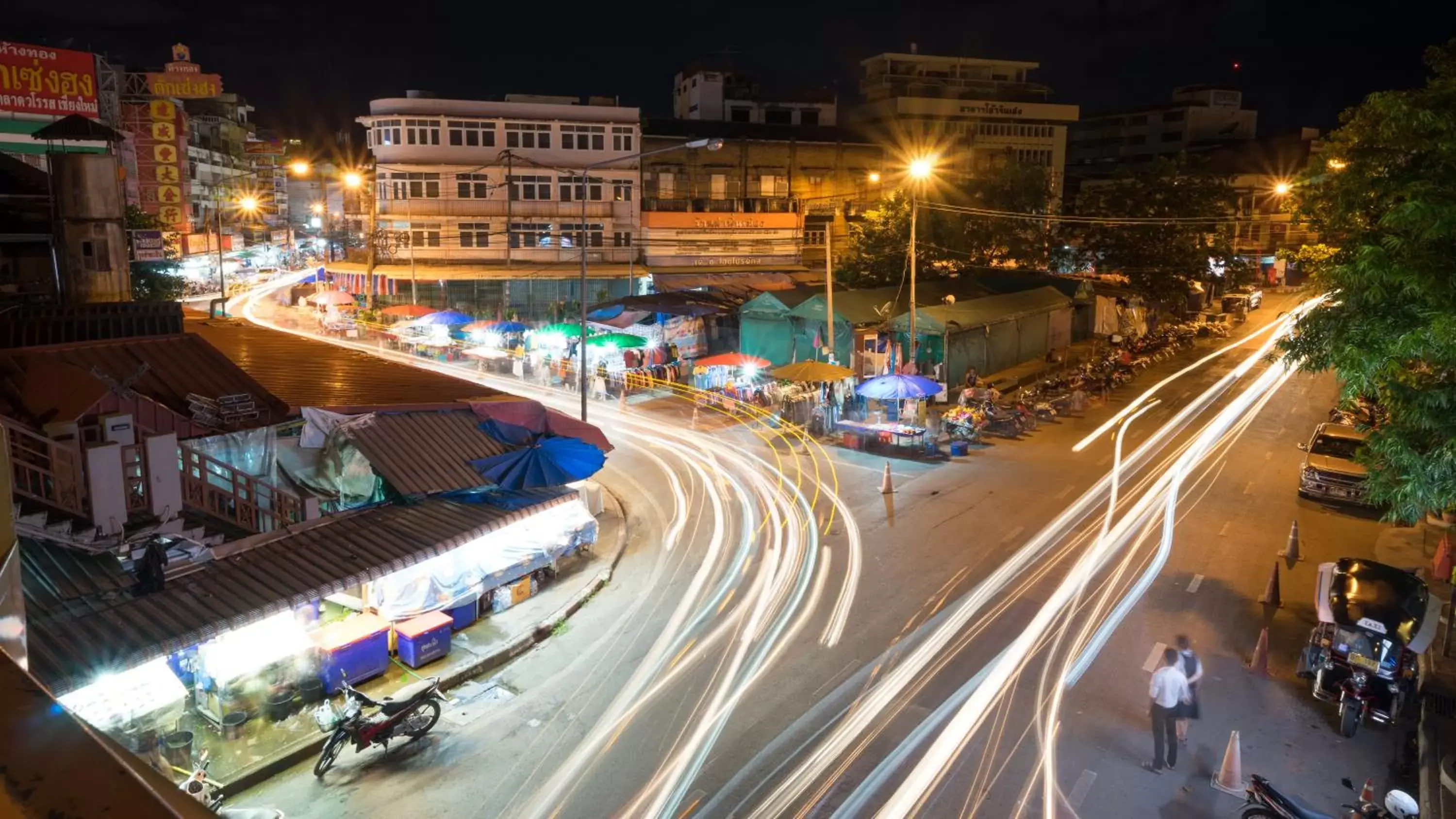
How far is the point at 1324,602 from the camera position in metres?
Result: 12.8

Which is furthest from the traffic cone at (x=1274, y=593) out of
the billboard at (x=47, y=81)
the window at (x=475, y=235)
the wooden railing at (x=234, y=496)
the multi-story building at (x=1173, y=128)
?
the multi-story building at (x=1173, y=128)

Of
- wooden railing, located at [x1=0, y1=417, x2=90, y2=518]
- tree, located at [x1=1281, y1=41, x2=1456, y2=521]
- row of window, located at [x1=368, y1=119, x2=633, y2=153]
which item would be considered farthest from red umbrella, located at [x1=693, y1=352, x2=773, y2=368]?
row of window, located at [x1=368, y1=119, x2=633, y2=153]

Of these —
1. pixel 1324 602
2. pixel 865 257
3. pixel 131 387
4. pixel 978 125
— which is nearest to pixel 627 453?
pixel 131 387

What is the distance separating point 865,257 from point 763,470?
28.0 metres

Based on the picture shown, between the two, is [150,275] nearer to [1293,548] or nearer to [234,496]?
[234,496]

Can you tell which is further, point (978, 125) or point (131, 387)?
point (978, 125)

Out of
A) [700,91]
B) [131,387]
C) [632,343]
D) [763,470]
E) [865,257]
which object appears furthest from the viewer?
[700,91]

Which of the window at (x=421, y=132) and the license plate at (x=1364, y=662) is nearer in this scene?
the license plate at (x=1364, y=662)

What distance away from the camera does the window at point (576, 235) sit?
50.1 m

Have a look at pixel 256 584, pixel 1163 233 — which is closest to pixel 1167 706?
pixel 256 584

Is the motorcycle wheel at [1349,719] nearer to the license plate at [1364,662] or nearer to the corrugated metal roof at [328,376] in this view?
the license plate at [1364,662]

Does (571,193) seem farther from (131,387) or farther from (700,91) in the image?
(131,387)

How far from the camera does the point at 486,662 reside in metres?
13.3

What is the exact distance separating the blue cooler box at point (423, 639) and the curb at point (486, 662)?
0.49m
